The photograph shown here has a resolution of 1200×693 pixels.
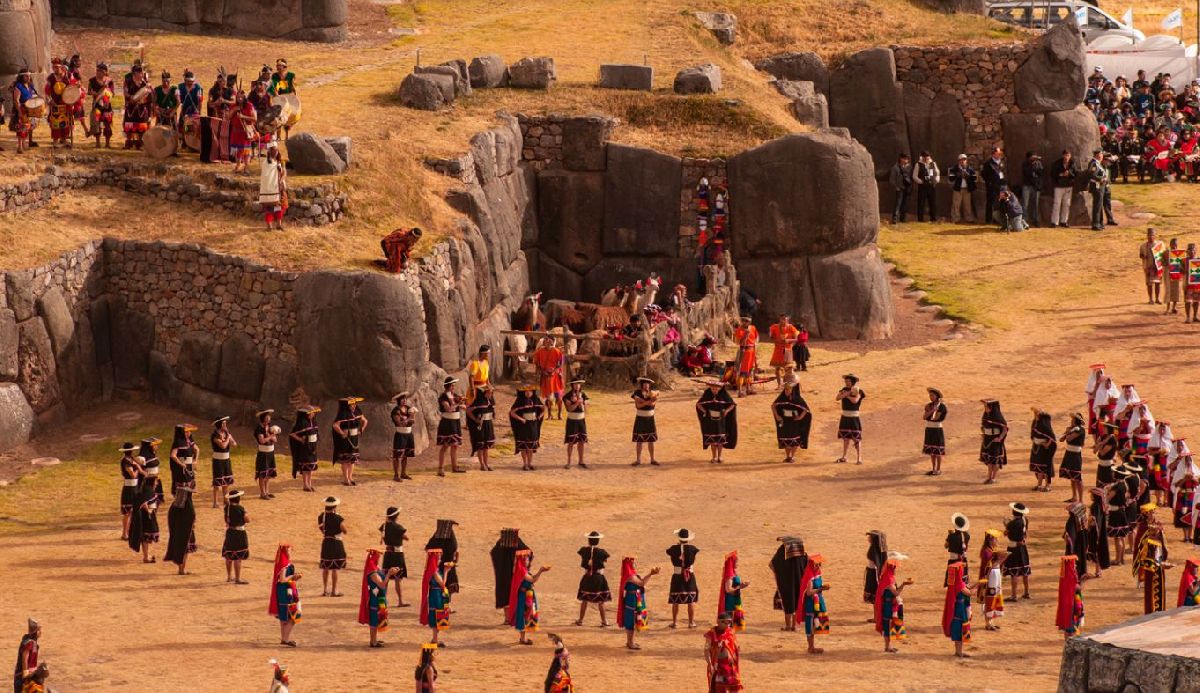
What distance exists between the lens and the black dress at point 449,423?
108 feet

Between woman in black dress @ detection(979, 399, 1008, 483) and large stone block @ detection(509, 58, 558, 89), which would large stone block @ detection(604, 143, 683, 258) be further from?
woman in black dress @ detection(979, 399, 1008, 483)

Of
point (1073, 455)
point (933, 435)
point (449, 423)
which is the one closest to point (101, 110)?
point (449, 423)

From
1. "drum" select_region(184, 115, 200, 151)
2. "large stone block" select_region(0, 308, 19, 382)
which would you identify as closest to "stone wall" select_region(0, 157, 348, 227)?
"drum" select_region(184, 115, 200, 151)

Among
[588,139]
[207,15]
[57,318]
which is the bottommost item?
[57,318]

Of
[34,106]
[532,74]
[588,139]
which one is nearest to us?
[34,106]

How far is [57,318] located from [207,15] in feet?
62.5

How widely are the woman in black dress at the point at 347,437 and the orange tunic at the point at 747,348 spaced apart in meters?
8.35

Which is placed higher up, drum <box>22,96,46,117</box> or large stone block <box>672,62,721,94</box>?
large stone block <box>672,62,721,94</box>

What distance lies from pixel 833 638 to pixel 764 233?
17662 mm

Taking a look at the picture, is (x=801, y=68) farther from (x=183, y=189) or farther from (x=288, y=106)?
(x=183, y=189)

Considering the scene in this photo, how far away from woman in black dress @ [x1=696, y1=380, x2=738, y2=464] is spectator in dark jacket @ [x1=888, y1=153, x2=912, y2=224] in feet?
60.1

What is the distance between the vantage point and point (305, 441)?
3155cm

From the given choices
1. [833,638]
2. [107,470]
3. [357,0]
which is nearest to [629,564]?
[833,638]

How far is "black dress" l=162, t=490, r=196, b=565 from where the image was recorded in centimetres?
2794
